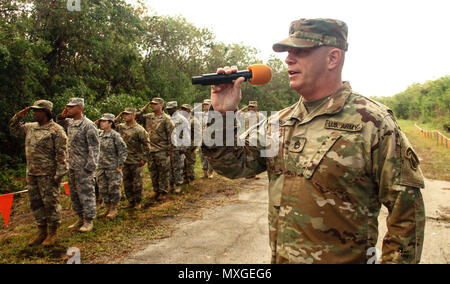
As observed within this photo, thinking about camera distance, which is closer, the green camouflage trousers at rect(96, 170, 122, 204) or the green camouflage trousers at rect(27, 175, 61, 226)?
the green camouflage trousers at rect(27, 175, 61, 226)

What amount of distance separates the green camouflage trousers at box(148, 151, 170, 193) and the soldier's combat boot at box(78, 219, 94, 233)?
228cm

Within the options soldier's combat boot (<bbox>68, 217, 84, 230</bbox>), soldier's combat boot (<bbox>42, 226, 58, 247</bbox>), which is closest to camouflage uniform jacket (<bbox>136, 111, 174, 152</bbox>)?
soldier's combat boot (<bbox>68, 217, 84, 230</bbox>)

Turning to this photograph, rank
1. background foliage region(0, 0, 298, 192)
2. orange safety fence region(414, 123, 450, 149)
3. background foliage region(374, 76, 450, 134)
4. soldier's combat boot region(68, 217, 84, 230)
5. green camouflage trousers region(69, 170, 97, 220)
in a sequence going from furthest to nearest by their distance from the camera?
background foliage region(374, 76, 450, 134), orange safety fence region(414, 123, 450, 149), background foliage region(0, 0, 298, 192), soldier's combat boot region(68, 217, 84, 230), green camouflage trousers region(69, 170, 97, 220)

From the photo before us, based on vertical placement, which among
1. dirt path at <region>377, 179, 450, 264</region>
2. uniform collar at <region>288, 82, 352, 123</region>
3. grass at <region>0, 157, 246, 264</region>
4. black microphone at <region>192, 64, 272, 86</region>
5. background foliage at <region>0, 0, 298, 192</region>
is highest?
background foliage at <region>0, 0, 298, 192</region>

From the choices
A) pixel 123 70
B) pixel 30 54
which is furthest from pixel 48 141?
pixel 123 70

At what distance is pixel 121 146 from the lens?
6.52 meters

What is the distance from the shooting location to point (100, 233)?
552 cm

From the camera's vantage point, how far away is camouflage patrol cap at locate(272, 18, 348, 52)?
189cm

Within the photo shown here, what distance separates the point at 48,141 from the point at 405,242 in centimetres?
513

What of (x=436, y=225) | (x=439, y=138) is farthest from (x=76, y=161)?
(x=439, y=138)

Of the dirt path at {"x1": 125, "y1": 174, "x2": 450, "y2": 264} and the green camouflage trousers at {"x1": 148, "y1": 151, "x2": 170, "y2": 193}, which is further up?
the green camouflage trousers at {"x1": 148, "y1": 151, "x2": 170, "y2": 193}

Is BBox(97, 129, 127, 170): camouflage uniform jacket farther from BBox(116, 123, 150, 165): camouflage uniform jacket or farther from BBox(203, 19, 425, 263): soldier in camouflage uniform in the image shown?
BBox(203, 19, 425, 263): soldier in camouflage uniform

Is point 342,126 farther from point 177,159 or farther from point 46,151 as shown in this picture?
point 177,159
